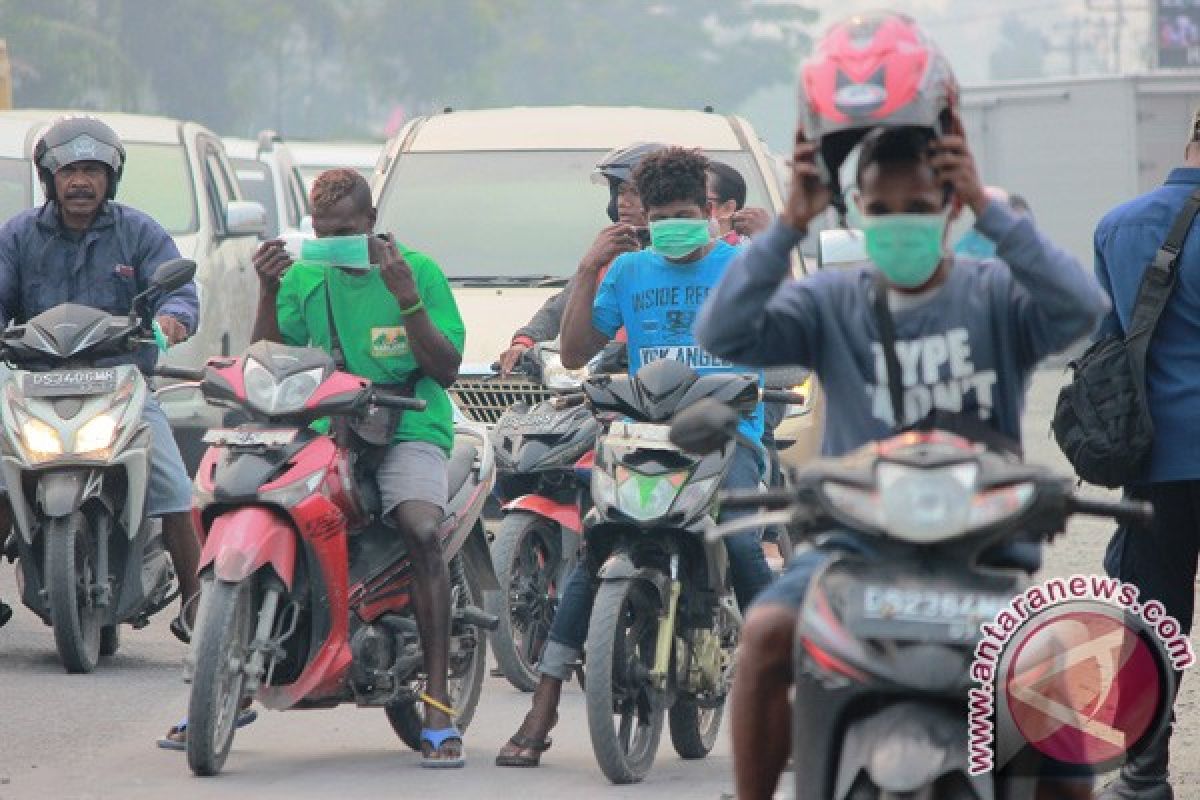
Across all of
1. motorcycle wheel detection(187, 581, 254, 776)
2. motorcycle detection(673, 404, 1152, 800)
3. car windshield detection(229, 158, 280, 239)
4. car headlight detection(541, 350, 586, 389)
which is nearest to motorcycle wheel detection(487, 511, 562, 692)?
car headlight detection(541, 350, 586, 389)

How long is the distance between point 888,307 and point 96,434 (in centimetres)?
532

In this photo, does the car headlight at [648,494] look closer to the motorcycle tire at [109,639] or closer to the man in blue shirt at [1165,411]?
the man in blue shirt at [1165,411]

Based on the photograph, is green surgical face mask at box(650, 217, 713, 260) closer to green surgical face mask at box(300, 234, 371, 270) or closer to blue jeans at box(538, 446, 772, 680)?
blue jeans at box(538, 446, 772, 680)

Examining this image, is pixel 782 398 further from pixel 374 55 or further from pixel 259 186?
pixel 374 55

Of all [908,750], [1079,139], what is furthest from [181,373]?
[1079,139]

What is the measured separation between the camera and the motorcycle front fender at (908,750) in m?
4.88

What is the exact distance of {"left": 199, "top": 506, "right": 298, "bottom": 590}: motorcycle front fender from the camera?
26.5ft

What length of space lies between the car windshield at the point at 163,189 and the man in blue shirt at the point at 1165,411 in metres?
9.04

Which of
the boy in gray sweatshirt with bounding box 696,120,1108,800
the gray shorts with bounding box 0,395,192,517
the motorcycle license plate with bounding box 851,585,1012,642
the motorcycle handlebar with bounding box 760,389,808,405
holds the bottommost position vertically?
the gray shorts with bounding box 0,395,192,517

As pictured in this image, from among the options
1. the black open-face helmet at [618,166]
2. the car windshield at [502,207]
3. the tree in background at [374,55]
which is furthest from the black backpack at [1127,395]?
the tree in background at [374,55]

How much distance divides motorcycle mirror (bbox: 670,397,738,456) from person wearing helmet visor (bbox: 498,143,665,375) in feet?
13.3

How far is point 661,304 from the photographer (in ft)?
29.2

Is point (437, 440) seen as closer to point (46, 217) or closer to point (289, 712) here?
point (289, 712)

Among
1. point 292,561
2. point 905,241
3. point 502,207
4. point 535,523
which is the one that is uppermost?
point 905,241
